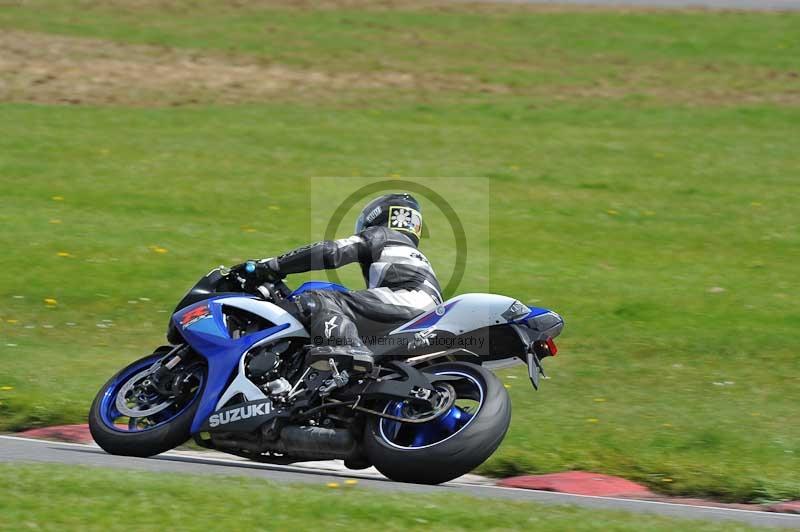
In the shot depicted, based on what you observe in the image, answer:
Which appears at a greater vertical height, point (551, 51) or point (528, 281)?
point (551, 51)

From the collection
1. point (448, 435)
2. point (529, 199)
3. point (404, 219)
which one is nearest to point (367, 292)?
point (404, 219)

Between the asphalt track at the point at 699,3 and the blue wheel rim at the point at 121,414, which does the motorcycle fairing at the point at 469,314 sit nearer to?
the blue wheel rim at the point at 121,414

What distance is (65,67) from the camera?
950 inches

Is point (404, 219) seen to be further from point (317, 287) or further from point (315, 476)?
point (315, 476)

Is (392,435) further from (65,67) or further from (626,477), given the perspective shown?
(65,67)

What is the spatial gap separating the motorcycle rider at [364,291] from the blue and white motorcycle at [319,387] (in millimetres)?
103

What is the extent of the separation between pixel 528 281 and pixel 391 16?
54.5 feet

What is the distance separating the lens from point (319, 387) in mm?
7680

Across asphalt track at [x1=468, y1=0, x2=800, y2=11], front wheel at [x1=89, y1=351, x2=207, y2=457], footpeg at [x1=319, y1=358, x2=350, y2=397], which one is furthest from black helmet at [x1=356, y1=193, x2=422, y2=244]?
asphalt track at [x1=468, y1=0, x2=800, y2=11]

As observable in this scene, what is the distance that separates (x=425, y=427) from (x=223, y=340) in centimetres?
145

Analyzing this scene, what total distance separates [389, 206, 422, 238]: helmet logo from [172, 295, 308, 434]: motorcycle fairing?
3.29ft

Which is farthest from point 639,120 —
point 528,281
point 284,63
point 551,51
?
point 528,281

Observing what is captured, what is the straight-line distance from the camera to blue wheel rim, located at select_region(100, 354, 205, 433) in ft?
26.1

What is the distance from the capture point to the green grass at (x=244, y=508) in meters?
6.06
